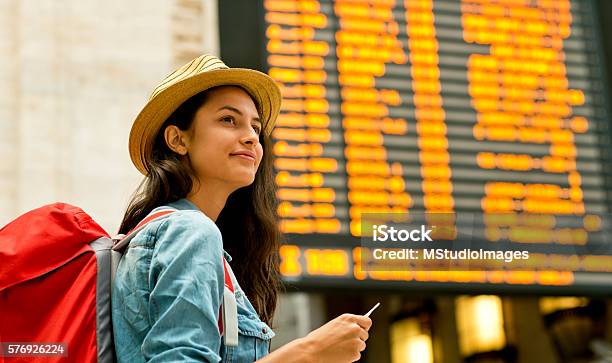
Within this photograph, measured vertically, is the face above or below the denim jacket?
above

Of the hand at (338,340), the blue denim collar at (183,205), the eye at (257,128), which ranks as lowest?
the hand at (338,340)

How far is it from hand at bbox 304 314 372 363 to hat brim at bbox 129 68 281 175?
509 mm

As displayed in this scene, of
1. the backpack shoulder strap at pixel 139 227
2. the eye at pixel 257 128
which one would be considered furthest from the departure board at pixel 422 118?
the backpack shoulder strap at pixel 139 227

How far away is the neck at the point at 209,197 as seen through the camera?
6.34ft

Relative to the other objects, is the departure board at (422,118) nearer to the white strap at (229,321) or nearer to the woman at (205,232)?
the woman at (205,232)

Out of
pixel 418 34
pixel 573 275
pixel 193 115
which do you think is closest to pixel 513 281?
pixel 573 275

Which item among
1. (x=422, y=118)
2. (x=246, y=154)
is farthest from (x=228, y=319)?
(x=422, y=118)

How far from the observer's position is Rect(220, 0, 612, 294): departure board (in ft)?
17.0

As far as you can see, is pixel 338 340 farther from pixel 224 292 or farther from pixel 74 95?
pixel 74 95

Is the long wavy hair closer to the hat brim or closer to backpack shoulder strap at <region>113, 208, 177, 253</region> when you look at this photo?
the hat brim

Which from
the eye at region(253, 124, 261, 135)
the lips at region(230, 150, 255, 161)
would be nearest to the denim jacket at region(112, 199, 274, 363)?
the lips at region(230, 150, 255, 161)

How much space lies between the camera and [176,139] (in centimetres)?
198

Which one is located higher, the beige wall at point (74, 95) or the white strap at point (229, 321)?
the beige wall at point (74, 95)

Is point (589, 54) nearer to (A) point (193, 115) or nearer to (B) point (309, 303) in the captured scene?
(B) point (309, 303)
